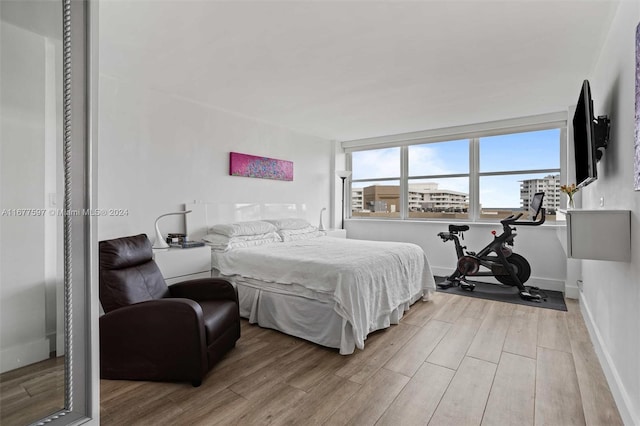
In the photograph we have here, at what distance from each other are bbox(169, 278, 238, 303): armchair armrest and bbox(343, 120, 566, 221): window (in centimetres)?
400

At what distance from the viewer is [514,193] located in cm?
495

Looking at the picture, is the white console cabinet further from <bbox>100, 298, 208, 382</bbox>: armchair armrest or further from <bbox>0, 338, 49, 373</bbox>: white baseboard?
<bbox>0, 338, 49, 373</bbox>: white baseboard

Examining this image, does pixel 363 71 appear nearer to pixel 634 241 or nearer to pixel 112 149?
pixel 634 241

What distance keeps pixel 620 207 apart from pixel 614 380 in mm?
1048

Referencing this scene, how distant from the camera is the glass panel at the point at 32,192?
49.3 inches

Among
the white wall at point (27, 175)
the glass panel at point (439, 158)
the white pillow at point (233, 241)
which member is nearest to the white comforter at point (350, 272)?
the white pillow at point (233, 241)

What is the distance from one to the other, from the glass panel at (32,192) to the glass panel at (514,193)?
17.4ft

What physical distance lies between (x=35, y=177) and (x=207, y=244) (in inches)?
102

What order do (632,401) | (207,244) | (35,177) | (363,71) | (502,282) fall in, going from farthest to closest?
(502,282)
(207,244)
(363,71)
(632,401)
(35,177)

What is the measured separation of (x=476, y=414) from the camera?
73.1 inches

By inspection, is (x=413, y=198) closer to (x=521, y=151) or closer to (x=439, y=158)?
(x=439, y=158)

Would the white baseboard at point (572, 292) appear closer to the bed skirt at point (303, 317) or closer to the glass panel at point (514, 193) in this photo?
the glass panel at point (514, 193)

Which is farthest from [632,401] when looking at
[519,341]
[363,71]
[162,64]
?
[162,64]

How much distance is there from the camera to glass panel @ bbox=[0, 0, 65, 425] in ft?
4.11
